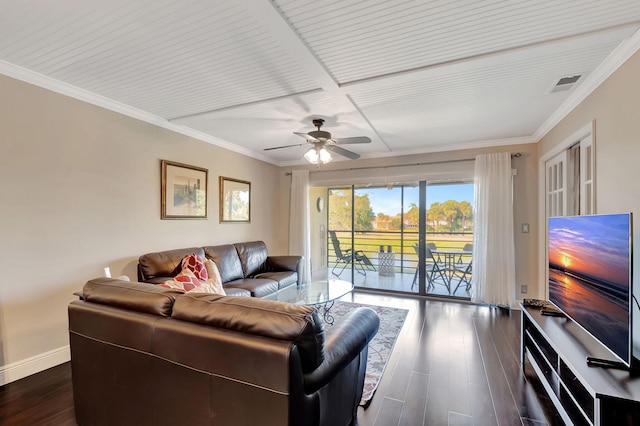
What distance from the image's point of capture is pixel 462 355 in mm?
2736

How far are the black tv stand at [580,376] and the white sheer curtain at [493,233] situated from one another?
5.83 feet

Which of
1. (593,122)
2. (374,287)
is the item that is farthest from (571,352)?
(374,287)

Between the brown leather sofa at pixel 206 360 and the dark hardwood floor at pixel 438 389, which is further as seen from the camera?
the dark hardwood floor at pixel 438 389

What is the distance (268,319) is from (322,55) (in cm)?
179

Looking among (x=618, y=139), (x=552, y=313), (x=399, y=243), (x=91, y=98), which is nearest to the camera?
(x=618, y=139)

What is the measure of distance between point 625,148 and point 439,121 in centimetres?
177

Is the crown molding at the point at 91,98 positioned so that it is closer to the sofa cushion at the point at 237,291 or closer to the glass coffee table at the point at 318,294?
the sofa cushion at the point at 237,291

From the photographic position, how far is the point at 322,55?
2031mm

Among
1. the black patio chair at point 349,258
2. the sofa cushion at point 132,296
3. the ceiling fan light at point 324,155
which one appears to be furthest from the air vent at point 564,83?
the black patio chair at point 349,258

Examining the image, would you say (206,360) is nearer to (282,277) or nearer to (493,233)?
(282,277)

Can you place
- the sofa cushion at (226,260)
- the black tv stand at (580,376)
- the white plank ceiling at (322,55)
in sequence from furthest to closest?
the sofa cushion at (226,260)
the white plank ceiling at (322,55)
the black tv stand at (580,376)

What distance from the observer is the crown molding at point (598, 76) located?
187 centimetres

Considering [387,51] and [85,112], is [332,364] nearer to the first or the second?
[387,51]

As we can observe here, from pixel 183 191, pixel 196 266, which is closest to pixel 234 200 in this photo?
pixel 183 191
